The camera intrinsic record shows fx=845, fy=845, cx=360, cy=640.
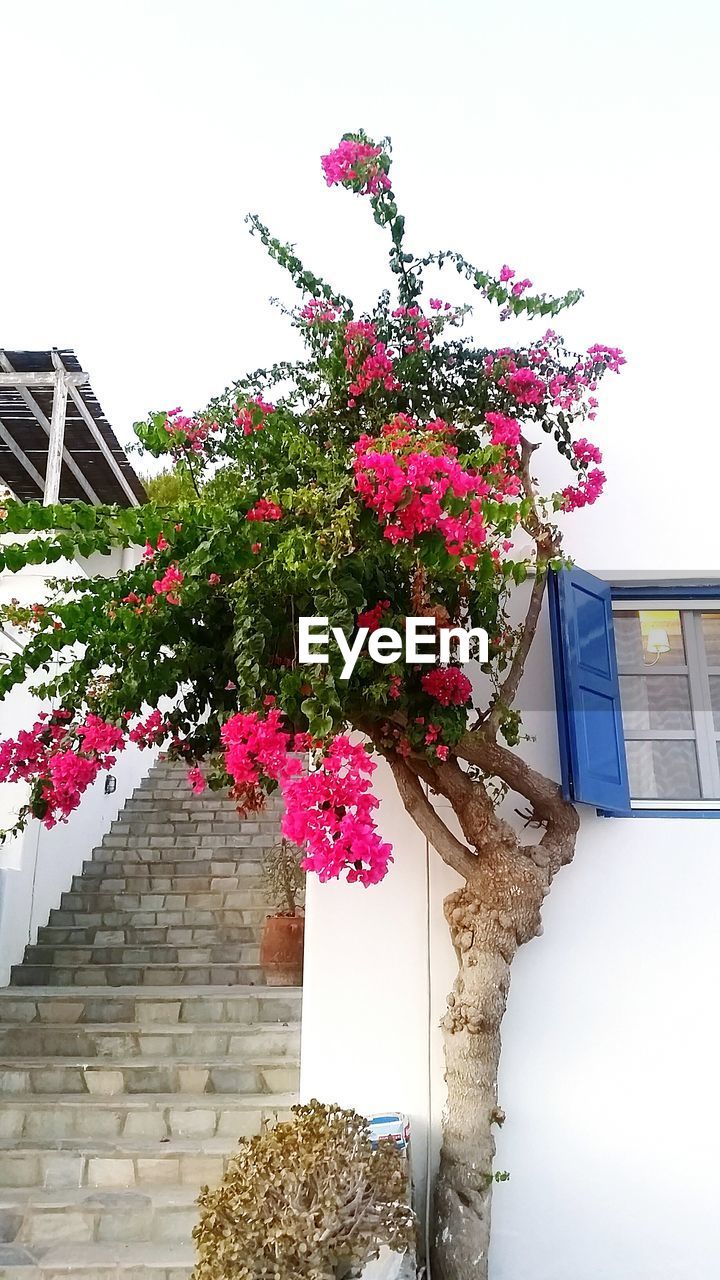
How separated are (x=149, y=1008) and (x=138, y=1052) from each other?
0.37m

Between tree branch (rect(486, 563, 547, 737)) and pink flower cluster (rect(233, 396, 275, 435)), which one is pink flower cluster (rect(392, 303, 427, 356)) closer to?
pink flower cluster (rect(233, 396, 275, 435))

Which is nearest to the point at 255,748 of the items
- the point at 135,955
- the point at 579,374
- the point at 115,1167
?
the point at 579,374

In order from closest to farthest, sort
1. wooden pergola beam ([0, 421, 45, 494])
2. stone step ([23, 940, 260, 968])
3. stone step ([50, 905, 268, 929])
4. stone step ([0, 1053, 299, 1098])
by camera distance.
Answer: stone step ([0, 1053, 299, 1098]), stone step ([23, 940, 260, 968]), stone step ([50, 905, 268, 929]), wooden pergola beam ([0, 421, 45, 494])

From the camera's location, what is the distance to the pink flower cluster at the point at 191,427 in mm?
3707

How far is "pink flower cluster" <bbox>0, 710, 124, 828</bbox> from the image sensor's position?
9.95 feet

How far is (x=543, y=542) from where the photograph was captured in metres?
3.55

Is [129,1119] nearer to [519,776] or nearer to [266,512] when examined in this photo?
[519,776]

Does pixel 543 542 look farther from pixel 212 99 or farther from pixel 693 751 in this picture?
pixel 212 99

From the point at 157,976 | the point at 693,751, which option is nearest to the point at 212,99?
the point at 693,751

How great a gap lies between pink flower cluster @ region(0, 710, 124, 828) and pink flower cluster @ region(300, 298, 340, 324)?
2018 mm

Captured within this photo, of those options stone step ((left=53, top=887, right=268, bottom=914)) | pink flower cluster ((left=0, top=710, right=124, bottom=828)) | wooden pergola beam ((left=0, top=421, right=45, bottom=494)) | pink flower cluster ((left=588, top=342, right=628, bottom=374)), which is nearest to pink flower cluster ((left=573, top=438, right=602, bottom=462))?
pink flower cluster ((left=588, top=342, right=628, bottom=374))

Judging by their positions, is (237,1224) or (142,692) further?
(142,692)

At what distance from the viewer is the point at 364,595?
2869 millimetres

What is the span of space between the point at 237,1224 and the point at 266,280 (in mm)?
3800
